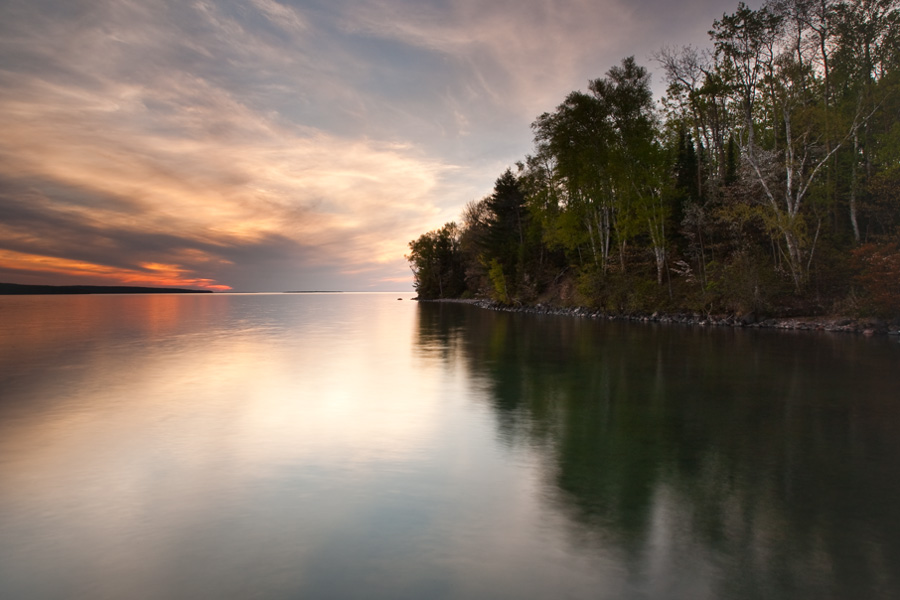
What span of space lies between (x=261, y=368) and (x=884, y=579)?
15.1 m

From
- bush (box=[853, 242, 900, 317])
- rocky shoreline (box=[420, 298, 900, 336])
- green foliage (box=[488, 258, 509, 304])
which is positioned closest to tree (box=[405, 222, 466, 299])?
green foliage (box=[488, 258, 509, 304])

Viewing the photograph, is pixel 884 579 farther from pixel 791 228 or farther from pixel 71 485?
pixel 791 228

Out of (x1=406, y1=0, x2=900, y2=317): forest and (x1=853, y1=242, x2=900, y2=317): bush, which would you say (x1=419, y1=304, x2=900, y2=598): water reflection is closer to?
(x1=853, y1=242, x2=900, y2=317): bush

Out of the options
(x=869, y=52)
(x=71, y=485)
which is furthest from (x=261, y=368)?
(x=869, y=52)

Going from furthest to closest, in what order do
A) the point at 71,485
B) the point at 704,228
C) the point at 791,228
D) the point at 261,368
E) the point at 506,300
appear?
the point at 506,300
the point at 704,228
the point at 791,228
the point at 261,368
the point at 71,485

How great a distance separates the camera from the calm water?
4.07 metres

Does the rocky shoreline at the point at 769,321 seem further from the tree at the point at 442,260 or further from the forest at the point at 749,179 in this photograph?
the tree at the point at 442,260

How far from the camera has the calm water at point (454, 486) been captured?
13.4 feet

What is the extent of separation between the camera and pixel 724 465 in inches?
267

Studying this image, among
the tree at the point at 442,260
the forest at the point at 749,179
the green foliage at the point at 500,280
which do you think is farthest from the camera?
the tree at the point at 442,260

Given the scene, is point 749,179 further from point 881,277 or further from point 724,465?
point 724,465

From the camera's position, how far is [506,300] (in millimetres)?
57969

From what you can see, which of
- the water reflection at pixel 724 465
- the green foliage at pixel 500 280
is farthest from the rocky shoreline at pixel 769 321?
the green foliage at pixel 500 280

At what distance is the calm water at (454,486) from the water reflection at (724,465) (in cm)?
3
